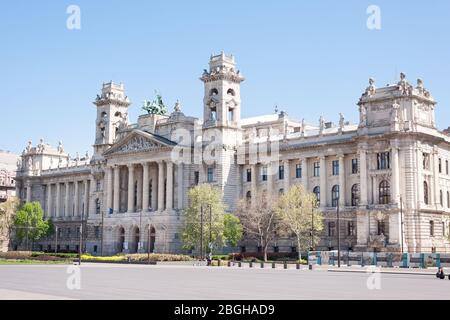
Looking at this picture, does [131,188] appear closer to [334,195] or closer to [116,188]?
[116,188]

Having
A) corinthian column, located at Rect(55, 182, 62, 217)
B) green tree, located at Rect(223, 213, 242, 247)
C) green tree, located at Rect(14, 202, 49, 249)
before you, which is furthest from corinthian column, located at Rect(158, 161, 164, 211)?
corinthian column, located at Rect(55, 182, 62, 217)

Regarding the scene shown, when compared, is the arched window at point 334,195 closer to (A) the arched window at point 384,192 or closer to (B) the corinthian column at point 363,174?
(B) the corinthian column at point 363,174

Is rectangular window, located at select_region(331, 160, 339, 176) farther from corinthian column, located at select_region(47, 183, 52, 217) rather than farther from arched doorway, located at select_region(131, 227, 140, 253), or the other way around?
corinthian column, located at select_region(47, 183, 52, 217)

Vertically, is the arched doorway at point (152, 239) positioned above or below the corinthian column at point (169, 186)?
below

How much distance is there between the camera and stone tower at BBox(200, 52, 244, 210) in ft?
346

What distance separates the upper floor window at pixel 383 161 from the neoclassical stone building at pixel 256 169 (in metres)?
0.15

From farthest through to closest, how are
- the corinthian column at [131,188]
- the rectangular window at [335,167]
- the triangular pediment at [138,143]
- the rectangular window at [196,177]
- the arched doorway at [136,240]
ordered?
the corinthian column at [131,188], the arched doorway at [136,240], the triangular pediment at [138,143], the rectangular window at [196,177], the rectangular window at [335,167]

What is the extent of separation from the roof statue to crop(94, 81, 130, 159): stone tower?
9808mm

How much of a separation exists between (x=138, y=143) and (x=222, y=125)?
58.0ft

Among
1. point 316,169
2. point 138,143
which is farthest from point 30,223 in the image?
point 316,169

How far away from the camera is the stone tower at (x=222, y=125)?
Result: 105500 millimetres

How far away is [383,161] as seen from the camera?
293 feet

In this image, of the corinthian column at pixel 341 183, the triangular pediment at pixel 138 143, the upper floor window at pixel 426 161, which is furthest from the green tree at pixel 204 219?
the upper floor window at pixel 426 161
